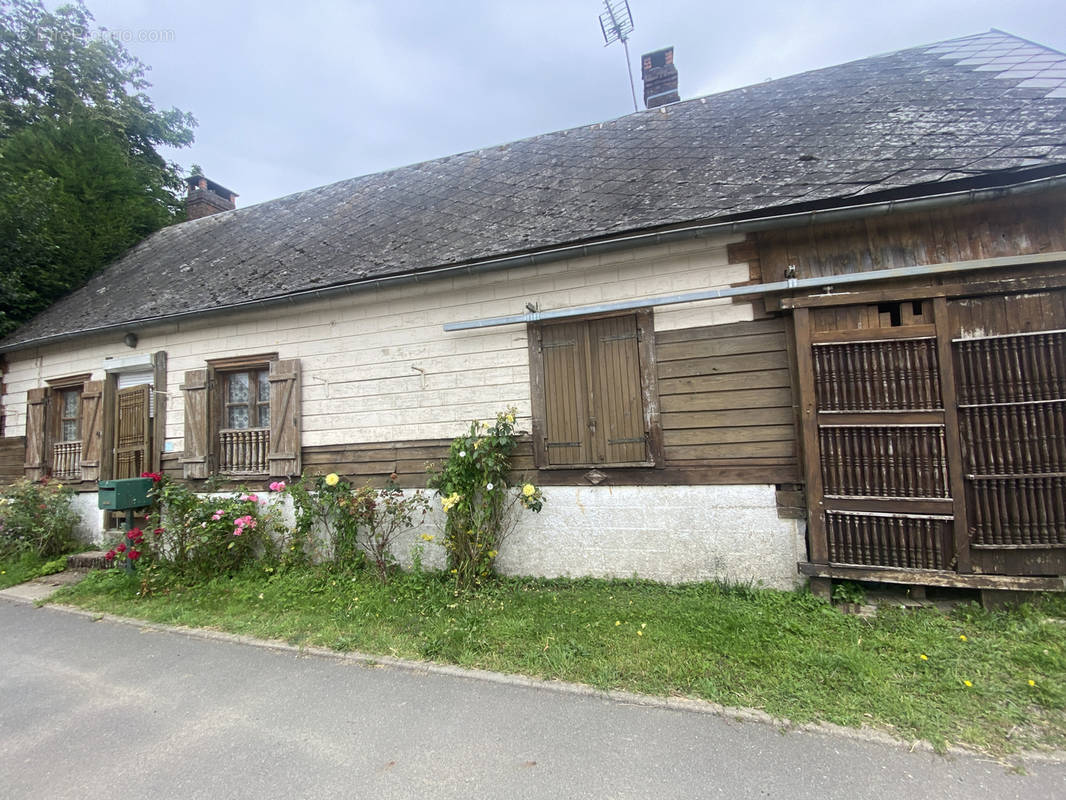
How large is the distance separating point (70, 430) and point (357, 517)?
6.55 m

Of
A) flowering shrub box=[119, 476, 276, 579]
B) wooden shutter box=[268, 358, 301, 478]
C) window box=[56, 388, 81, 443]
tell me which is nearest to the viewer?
flowering shrub box=[119, 476, 276, 579]

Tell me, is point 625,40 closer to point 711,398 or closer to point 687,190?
point 687,190

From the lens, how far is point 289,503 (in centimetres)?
594

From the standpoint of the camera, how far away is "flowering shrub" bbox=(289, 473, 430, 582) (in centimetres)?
523

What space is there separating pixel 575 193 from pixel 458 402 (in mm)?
2981

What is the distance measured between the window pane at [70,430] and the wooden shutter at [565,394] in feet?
27.3

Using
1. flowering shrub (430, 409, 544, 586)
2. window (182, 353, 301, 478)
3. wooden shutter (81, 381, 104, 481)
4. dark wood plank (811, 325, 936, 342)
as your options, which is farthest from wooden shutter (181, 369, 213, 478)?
dark wood plank (811, 325, 936, 342)

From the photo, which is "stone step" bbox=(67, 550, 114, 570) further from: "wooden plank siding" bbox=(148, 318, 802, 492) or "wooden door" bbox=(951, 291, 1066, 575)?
"wooden door" bbox=(951, 291, 1066, 575)

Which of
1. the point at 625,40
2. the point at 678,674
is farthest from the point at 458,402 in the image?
the point at 625,40

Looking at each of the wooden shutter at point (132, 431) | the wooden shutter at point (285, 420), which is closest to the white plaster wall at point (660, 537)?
the wooden shutter at point (285, 420)

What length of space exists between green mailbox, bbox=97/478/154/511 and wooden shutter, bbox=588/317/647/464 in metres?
5.72

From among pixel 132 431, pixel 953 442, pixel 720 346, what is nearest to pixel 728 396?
pixel 720 346

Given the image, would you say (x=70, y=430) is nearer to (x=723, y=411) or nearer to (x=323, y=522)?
(x=323, y=522)

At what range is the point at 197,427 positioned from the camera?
6512 mm
